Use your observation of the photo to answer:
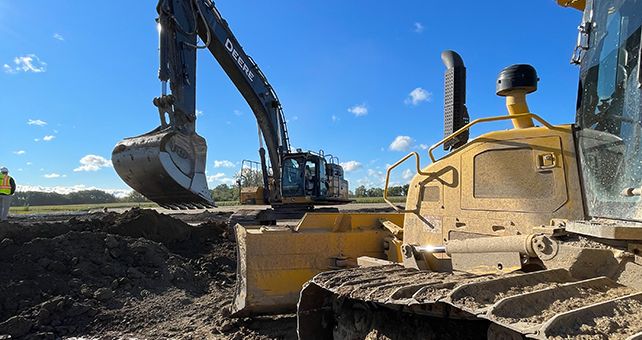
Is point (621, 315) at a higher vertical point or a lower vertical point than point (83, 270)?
higher

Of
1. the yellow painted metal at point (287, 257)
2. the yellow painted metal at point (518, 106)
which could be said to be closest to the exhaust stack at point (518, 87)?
the yellow painted metal at point (518, 106)

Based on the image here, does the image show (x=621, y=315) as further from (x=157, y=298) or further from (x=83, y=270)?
(x=83, y=270)

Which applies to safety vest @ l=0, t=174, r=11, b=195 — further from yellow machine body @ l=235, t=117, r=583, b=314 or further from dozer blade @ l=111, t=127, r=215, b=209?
yellow machine body @ l=235, t=117, r=583, b=314

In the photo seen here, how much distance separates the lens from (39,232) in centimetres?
910

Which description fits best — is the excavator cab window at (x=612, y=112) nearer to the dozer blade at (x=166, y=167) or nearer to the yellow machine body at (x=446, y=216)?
the yellow machine body at (x=446, y=216)

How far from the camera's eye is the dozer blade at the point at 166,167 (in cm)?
875

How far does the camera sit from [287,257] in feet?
16.5

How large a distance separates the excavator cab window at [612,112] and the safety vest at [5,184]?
13184 mm

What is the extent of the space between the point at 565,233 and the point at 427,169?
1508 mm

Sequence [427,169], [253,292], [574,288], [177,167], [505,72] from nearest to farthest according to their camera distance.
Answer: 1. [574,288]
2. [505,72]
3. [427,169]
4. [253,292]
5. [177,167]

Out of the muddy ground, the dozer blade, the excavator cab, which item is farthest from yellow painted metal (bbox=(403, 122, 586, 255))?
the excavator cab

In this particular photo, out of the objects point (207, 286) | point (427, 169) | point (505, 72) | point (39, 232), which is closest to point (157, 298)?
point (207, 286)

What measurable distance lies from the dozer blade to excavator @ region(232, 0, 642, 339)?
19.2 ft

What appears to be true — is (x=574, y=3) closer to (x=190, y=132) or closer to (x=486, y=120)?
(x=486, y=120)
